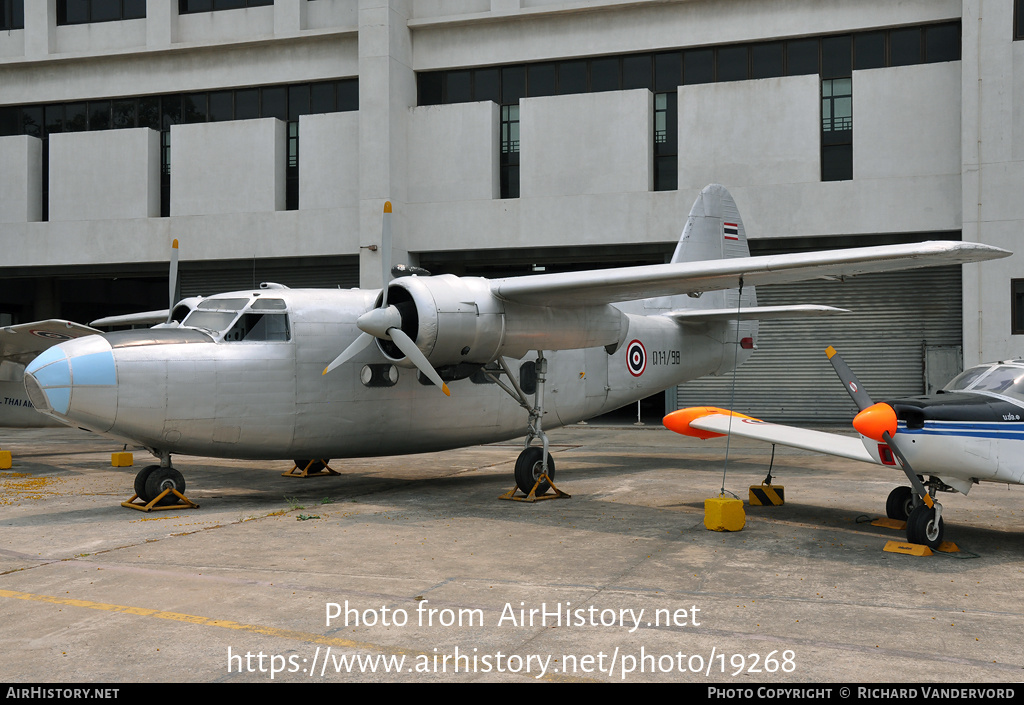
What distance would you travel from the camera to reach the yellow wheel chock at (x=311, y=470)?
14.6 meters

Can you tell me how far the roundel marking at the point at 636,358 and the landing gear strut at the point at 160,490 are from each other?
312 inches

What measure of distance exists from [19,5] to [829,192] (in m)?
28.6

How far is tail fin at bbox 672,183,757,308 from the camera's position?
55.1ft

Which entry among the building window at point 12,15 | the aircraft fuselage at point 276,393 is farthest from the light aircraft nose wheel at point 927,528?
the building window at point 12,15

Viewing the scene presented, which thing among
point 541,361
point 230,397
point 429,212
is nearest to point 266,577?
point 230,397

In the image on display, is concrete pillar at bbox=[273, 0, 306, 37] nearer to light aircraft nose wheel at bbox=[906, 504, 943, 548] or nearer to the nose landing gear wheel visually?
the nose landing gear wheel

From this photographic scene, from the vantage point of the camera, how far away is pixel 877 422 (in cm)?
812

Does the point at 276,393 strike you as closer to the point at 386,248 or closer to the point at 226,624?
the point at 386,248

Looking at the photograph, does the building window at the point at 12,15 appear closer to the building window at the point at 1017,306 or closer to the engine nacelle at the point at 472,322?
the engine nacelle at the point at 472,322

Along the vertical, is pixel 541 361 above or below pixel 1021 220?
below

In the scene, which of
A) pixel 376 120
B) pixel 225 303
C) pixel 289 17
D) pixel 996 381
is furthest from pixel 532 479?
pixel 289 17

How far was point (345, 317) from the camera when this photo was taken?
12148mm

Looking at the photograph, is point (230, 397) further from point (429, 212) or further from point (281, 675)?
point (429, 212)

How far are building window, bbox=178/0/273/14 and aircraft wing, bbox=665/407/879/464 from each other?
23253 mm
